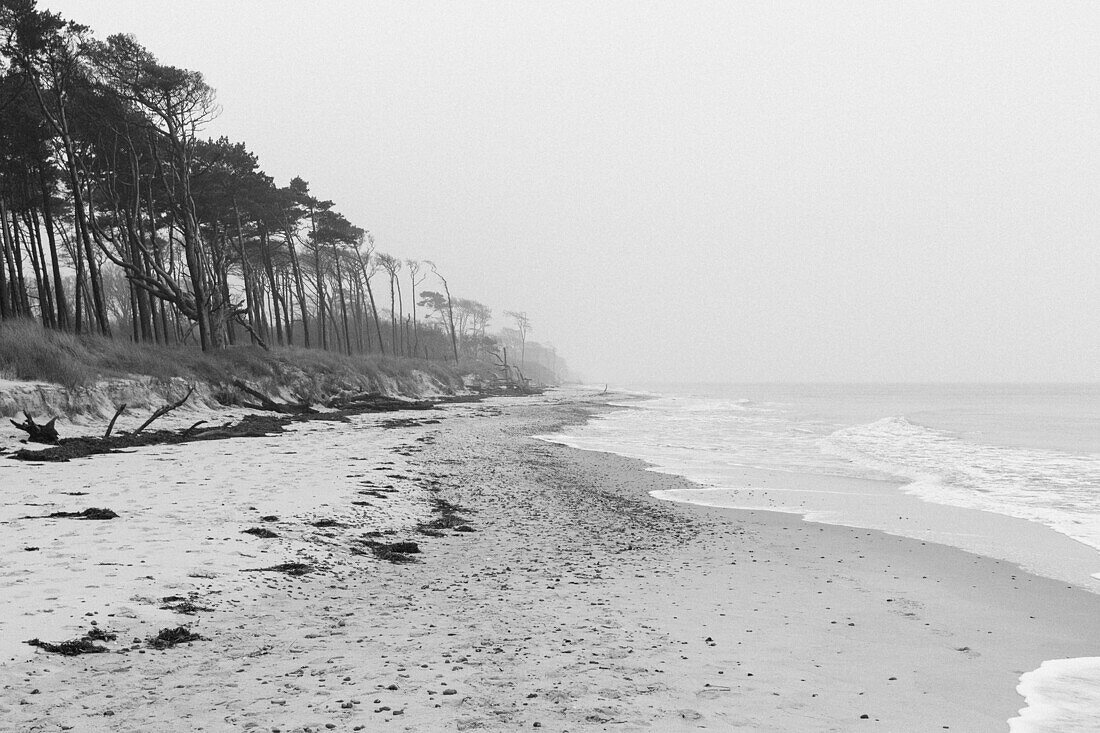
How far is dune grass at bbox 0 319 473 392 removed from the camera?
15.7 metres

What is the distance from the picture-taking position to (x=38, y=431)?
1280cm

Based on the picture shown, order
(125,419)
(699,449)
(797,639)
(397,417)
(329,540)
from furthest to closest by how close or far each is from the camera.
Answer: (397,417), (699,449), (125,419), (329,540), (797,639)

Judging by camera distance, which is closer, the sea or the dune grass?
the sea

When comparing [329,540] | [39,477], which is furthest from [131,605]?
[39,477]

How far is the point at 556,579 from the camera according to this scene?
21.9 ft

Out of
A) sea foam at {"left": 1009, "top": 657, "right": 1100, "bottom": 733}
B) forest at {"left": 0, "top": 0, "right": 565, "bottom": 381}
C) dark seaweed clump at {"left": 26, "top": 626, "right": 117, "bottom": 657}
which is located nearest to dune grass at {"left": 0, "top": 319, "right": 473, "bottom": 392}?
forest at {"left": 0, "top": 0, "right": 565, "bottom": 381}

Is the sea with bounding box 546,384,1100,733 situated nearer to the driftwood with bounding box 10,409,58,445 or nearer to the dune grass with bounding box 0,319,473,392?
the driftwood with bounding box 10,409,58,445

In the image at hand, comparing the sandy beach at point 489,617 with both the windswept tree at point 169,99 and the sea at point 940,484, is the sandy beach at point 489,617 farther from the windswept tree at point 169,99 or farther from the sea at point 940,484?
the windswept tree at point 169,99

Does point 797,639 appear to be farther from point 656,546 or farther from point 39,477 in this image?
point 39,477

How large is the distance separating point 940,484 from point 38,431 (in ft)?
66.3

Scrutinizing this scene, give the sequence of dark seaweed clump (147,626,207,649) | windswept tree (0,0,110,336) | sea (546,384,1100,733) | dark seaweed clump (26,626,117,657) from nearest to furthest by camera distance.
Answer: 1. dark seaweed clump (26,626,117,657)
2. dark seaweed clump (147,626,207,649)
3. sea (546,384,1100,733)
4. windswept tree (0,0,110,336)

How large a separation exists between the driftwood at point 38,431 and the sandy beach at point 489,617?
250 cm

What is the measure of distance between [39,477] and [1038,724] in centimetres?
1276

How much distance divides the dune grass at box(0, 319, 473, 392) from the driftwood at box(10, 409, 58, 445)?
3.29 meters
